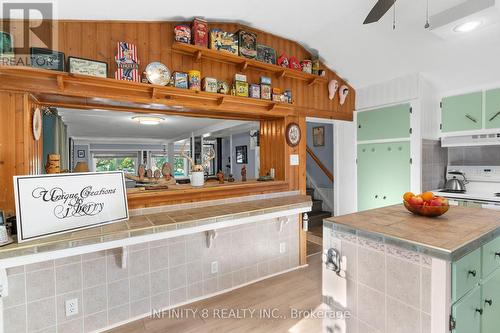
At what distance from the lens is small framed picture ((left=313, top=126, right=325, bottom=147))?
5.27 m

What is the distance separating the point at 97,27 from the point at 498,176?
4461 mm

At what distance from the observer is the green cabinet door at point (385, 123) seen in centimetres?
322

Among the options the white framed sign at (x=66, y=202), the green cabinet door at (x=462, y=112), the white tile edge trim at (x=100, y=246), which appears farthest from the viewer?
the green cabinet door at (x=462, y=112)

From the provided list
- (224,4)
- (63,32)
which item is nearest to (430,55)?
(224,4)

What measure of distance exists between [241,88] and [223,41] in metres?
0.46

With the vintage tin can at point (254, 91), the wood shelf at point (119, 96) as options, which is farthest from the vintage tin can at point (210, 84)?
the vintage tin can at point (254, 91)

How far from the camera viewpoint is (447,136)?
3.27 m

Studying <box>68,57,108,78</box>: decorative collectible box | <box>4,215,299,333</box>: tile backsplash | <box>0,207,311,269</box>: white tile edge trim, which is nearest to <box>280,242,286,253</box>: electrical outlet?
<box>4,215,299,333</box>: tile backsplash

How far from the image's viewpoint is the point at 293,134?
3.03m

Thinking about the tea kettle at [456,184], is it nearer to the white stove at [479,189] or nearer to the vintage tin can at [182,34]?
the white stove at [479,189]

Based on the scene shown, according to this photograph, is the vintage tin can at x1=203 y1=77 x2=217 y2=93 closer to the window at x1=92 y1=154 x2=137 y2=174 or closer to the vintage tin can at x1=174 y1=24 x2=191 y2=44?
the vintage tin can at x1=174 y1=24 x2=191 y2=44

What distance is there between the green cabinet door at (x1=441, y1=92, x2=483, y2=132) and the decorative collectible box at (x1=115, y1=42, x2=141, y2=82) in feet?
12.1

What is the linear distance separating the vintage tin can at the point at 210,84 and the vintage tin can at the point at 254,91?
41cm

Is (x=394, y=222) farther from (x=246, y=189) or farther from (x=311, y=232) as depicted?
(x=311, y=232)
